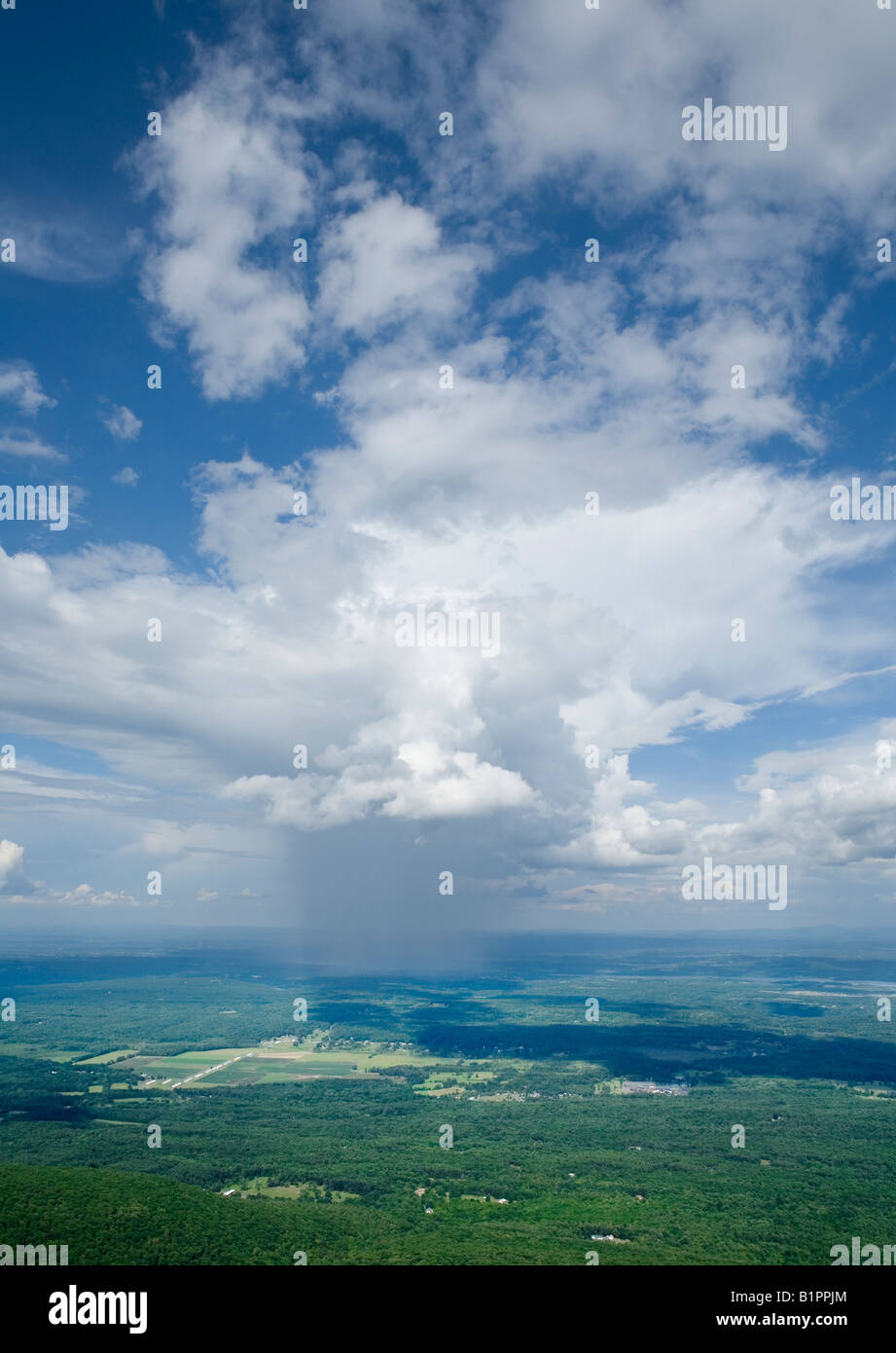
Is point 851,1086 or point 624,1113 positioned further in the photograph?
point 851,1086

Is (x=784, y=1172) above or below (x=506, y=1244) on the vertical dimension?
below

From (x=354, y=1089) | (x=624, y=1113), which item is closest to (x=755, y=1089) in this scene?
(x=624, y=1113)

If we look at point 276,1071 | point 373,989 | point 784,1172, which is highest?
point 784,1172

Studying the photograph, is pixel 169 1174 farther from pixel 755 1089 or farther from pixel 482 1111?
pixel 755 1089

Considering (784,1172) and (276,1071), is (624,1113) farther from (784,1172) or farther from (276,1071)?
(276,1071)

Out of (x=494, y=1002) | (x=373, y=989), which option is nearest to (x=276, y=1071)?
→ (x=494, y=1002)
